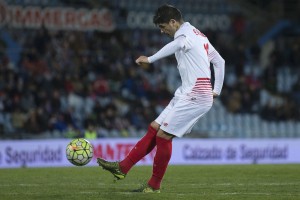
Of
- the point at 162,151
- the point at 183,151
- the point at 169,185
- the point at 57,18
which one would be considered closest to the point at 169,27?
the point at 162,151

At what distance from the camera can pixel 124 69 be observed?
81.7 feet

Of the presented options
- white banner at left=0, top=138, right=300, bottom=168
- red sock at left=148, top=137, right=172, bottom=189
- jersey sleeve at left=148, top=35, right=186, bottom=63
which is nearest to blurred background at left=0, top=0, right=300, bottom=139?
white banner at left=0, top=138, right=300, bottom=168

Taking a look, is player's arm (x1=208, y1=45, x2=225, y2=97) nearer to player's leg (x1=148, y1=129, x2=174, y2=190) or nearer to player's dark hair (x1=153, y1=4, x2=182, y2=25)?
player's dark hair (x1=153, y1=4, x2=182, y2=25)

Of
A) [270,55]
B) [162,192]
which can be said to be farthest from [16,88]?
[162,192]

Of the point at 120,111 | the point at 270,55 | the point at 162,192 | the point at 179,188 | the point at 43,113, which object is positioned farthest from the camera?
the point at 270,55

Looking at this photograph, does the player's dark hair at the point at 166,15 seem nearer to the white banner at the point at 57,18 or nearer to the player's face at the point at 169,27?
the player's face at the point at 169,27

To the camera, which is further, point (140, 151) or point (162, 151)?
point (140, 151)

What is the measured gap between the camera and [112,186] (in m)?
11.3

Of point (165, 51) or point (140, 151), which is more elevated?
point (165, 51)

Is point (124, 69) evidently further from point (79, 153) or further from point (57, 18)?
point (79, 153)

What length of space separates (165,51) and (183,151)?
A: 1274cm

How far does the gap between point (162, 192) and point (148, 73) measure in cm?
1541

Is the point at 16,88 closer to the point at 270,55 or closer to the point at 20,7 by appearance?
the point at 20,7

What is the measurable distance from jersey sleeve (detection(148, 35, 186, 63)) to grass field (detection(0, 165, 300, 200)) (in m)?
1.82
